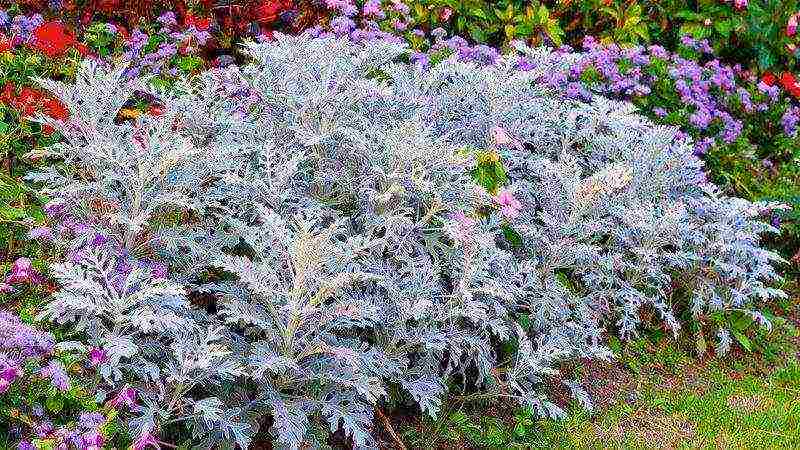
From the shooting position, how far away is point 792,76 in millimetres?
5609

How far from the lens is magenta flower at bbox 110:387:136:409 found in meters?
2.60

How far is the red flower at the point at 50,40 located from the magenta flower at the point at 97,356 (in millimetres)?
1884

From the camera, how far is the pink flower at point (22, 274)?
2.88 metres

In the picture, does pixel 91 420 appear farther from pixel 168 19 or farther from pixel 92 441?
pixel 168 19

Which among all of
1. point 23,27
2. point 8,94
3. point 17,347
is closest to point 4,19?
point 23,27

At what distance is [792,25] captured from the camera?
5.67m

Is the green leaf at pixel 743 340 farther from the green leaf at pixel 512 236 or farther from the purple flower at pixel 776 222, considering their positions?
the green leaf at pixel 512 236

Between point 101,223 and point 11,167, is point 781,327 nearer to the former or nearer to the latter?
point 101,223

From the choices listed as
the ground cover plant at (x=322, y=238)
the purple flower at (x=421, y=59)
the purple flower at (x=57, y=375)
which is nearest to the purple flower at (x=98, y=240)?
the ground cover plant at (x=322, y=238)

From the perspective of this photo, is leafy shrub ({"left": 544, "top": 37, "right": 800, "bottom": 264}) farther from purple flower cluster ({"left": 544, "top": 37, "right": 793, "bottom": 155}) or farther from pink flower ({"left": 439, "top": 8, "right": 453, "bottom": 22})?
pink flower ({"left": 439, "top": 8, "right": 453, "bottom": 22})

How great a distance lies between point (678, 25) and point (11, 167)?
4.24 metres

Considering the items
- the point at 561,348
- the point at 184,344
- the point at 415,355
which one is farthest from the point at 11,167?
the point at 561,348

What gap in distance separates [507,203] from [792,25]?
3116 mm

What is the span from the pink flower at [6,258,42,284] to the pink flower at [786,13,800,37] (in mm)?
4716
